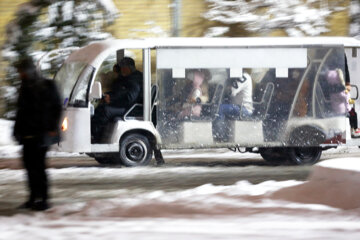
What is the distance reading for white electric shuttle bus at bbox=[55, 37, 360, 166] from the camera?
54.6ft

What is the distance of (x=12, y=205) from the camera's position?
11.7 m

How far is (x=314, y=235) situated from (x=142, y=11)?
16.3 m

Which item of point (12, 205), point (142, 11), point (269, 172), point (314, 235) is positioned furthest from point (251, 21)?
point (314, 235)

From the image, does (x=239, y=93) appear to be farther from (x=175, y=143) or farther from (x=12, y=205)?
(x=12, y=205)

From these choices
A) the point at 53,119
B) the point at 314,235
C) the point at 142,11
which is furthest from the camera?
the point at 142,11

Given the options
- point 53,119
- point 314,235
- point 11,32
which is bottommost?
point 314,235

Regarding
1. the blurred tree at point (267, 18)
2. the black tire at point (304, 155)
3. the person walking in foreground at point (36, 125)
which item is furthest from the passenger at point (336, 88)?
the person walking in foreground at point (36, 125)

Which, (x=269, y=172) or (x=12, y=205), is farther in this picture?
(x=269, y=172)

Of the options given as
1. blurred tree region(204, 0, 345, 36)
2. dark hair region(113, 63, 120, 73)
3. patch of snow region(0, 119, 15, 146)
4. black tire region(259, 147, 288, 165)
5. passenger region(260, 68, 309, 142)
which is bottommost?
black tire region(259, 147, 288, 165)

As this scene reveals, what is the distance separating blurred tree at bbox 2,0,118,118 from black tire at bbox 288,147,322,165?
675cm

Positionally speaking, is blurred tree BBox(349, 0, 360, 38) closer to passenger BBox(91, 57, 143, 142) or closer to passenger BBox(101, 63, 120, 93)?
passenger BBox(101, 63, 120, 93)

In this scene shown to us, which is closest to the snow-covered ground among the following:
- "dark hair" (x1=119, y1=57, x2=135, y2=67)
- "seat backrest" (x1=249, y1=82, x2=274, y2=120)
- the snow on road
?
the snow on road

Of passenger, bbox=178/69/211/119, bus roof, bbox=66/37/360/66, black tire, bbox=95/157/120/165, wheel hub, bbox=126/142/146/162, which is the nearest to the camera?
bus roof, bbox=66/37/360/66

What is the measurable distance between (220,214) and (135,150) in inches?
271
